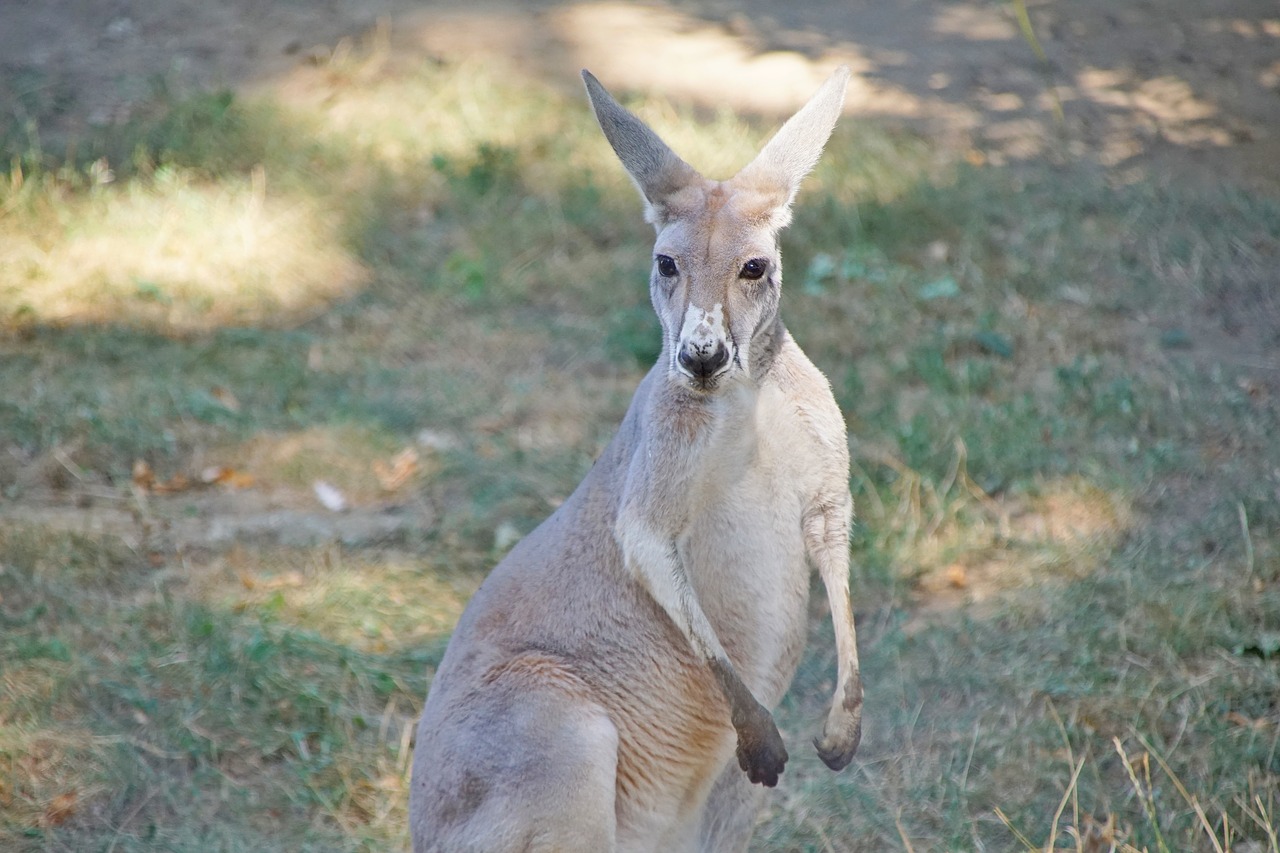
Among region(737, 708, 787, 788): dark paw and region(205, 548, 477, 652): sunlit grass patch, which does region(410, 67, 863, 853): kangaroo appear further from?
region(205, 548, 477, 652): sunlit grass patch

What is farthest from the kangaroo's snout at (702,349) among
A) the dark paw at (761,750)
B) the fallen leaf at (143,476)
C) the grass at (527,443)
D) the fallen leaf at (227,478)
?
the fallen leaf at (143,476)

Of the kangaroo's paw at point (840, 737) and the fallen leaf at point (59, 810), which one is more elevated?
the kangaroo's paw at point (840, 737)

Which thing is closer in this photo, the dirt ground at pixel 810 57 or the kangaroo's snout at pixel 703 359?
the kangaroo's snout at pixel 703 359

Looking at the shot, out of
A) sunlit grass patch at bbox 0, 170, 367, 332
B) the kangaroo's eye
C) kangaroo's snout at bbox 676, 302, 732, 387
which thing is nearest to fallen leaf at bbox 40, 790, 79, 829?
kangaroo's snout at bbox 676, 302, 732, 387

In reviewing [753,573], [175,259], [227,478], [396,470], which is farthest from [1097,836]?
[175,259]

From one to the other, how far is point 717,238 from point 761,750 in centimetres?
117

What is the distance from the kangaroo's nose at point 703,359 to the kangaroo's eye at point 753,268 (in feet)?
0.75

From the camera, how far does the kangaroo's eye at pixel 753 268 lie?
2982 mm

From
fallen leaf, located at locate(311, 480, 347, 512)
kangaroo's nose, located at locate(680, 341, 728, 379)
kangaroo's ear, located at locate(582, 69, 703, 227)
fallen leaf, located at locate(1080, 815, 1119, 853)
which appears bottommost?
fallen leaf, located at locate(311, 480, 347, 512)

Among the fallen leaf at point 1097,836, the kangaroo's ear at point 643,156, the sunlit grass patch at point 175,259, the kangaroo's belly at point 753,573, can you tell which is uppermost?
the kangaroo's ear at point 643,156

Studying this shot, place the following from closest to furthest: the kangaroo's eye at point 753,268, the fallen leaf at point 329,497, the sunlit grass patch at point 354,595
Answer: the kangaroo's eye at point 753,268 → the sunlit grass patch at point 354,595 → the fallen leaf at point 329,497

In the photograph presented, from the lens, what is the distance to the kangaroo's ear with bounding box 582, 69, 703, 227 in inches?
124

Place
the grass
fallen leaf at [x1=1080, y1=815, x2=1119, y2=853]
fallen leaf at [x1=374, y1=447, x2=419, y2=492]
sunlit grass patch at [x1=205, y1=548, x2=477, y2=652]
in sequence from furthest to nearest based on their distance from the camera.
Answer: fallen leaf at [x1=374, y1=447, x2=419, y2=492]
sunlit grass patch at [x1=205, y1=548, x2=477, y2=652]
the grass
fallen leaf at [x1=1080, y1=815, x2=1119, y2=853]

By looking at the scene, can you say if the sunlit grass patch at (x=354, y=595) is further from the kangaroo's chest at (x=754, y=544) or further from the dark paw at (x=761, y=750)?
the dark paw at (x=761, y=750)
